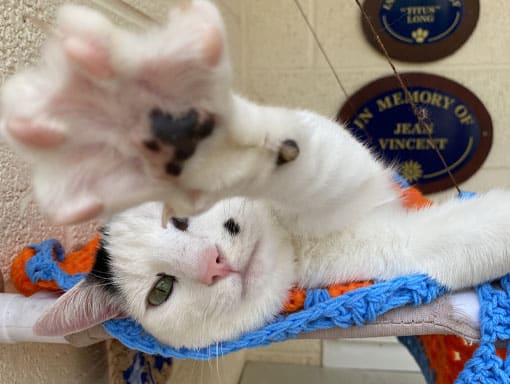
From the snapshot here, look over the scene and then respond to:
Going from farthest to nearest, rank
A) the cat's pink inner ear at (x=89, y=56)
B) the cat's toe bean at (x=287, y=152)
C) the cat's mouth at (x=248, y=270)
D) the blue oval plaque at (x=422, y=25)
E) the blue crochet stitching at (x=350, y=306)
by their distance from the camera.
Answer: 1. the blue oval plaque at (x=422, y=25)
2. the cat's mouth at (x=248, y=270)
3. the blue crochet stitching at (x=350, y=306)
4. the cat's toe bean at (x=287, y=152)
5. the cat's pink inner ear at (x=89, y=56)

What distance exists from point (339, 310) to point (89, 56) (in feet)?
1.31

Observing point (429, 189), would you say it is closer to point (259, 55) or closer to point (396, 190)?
point (259, 55)

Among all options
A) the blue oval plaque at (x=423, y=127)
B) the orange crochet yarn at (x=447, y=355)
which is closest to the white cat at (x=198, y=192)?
the orange crochet yarn at (x=447, y=355)

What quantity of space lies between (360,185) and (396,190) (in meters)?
0.16

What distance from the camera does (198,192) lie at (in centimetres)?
34

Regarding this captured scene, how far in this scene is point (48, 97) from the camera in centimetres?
29

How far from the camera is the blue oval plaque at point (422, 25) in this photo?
58.1 inches

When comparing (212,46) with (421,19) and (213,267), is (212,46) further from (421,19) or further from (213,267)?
(421,19)

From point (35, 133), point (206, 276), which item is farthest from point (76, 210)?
point (206, 276)

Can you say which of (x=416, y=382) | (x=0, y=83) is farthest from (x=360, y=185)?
(x=416, y=382)

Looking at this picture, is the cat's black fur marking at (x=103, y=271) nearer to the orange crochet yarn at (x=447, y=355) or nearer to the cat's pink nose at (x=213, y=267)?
Result: the cat's pink nose at (x=213, y=267)

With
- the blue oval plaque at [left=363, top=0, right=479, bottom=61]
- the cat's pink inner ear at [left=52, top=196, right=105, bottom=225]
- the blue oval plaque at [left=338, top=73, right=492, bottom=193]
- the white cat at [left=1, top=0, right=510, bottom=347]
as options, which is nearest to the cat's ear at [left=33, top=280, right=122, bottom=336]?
the white cat at [left=1, top=0, right=510, bottom=347]

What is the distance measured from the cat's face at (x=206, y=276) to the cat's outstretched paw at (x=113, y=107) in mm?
298

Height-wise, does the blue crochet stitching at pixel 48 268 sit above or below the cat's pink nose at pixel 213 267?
below
